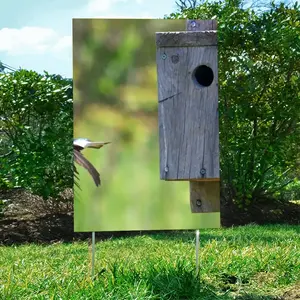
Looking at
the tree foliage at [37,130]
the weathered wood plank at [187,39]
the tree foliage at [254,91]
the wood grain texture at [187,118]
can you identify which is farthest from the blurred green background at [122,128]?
the tree foliage at [254,91]

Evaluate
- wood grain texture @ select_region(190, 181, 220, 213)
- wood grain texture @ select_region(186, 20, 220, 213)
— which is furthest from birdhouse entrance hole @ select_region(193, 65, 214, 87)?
wood grain texture @ select_region(190, 181, 220, 213)

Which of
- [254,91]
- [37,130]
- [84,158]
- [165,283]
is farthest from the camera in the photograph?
[254,91]

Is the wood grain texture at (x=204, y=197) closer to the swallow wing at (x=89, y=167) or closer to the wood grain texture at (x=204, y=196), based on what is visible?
the wood grain texture at (x=204, y=196)

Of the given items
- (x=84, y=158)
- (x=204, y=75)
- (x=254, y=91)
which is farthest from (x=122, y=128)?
(x=254, y=91)

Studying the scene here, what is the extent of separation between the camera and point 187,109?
3.76 m

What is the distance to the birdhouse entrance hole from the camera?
3835 mm

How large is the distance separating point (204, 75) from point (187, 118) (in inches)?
13.2

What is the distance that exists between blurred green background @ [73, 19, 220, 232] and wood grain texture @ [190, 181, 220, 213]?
0.21 ft

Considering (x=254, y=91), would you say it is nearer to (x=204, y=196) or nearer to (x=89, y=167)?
(x=204, y=196)

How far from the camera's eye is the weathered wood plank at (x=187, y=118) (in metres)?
3.76

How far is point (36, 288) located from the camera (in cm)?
393

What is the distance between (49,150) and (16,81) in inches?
43.8

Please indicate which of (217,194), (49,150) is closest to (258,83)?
(49,150)

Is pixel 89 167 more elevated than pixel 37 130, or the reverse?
pixel 37 130
